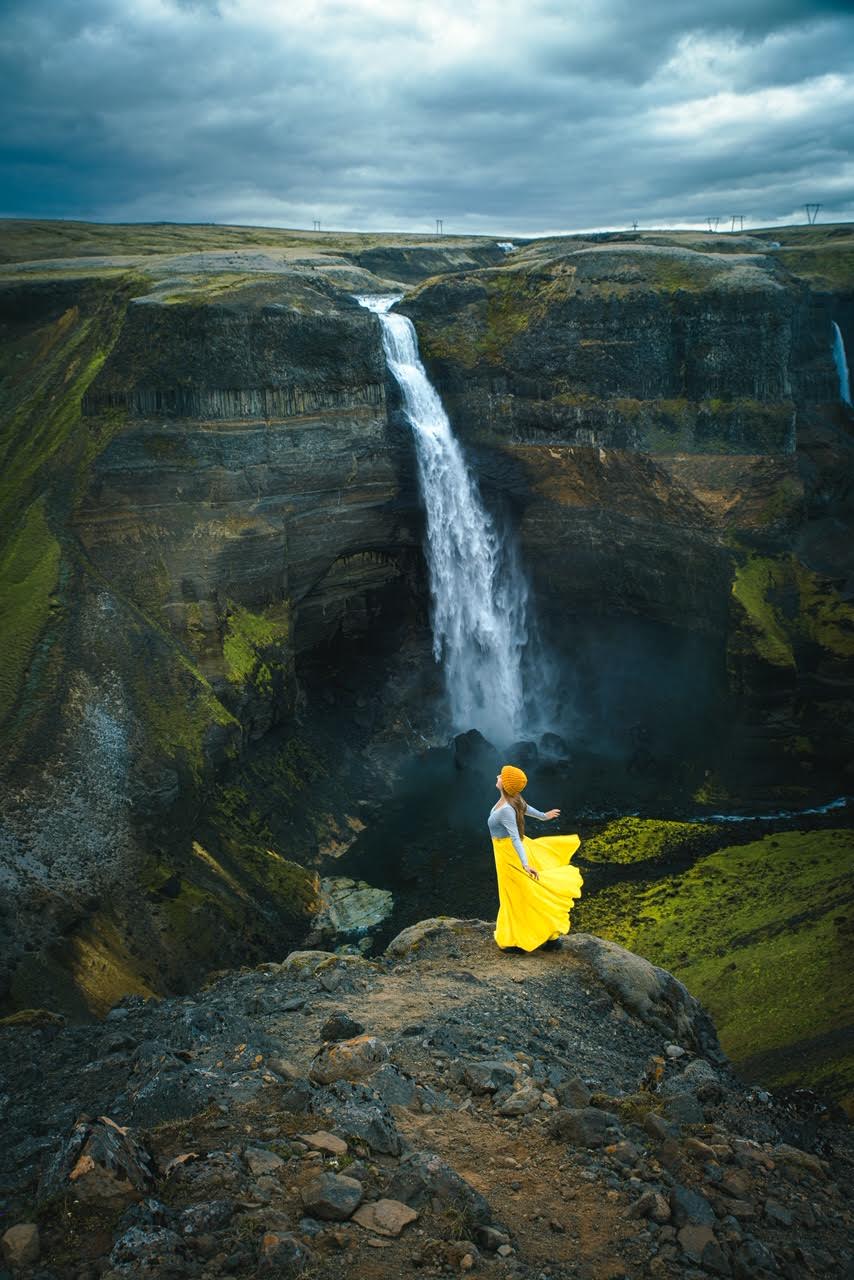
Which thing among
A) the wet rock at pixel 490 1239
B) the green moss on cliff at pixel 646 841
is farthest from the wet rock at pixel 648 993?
the green moss on cliff at pixel 646 841

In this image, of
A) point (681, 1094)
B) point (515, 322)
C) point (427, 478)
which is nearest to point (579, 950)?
point (681, 1094)

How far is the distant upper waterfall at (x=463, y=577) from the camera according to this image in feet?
124

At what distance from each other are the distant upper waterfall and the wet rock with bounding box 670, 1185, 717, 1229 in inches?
1187

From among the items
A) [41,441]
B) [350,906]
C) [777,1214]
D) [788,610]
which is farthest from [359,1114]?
[788,610]

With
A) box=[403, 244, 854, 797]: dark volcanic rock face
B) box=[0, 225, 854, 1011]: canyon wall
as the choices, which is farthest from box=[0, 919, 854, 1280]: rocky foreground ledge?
box=[403, 244, 854, 797]: dark volcanic rock face

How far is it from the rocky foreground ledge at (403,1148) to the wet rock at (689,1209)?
20mm

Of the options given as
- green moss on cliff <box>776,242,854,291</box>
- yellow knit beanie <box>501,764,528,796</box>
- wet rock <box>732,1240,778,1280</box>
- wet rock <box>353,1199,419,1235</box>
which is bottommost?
wet rock <box>732,1240,778,1280</box>

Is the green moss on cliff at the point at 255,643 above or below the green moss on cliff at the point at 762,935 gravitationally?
above

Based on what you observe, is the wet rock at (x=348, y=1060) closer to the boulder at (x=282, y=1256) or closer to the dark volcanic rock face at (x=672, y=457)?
the boulder at (x=282, y=1256)

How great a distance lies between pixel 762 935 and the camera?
2302cm

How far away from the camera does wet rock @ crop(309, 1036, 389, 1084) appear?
9.70 meters

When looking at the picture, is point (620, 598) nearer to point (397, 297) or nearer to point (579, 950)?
point (397, 297)

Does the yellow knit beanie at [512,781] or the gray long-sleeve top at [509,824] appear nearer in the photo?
the yellow knit beanie at [512,781]

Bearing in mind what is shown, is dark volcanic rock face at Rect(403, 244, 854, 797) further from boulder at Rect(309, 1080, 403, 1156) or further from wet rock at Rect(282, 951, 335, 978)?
boulder at Rect(309, 1080, 403, 1156)
